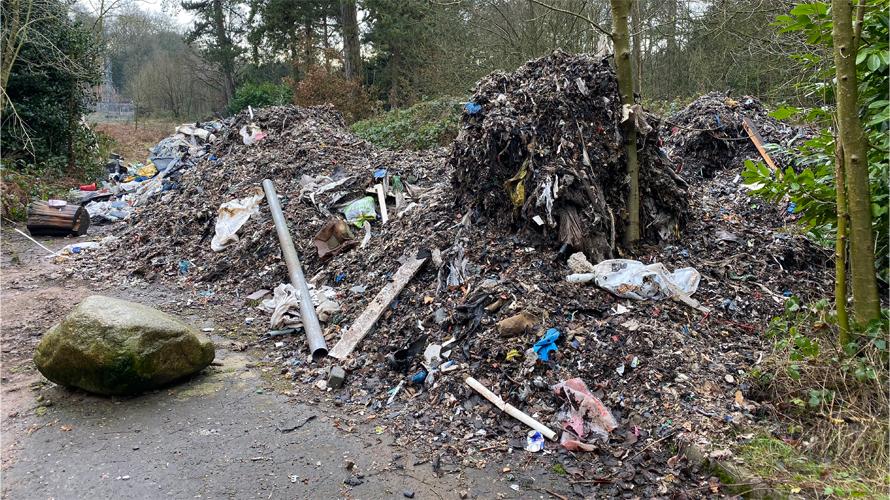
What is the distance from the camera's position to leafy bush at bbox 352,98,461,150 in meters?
13.0

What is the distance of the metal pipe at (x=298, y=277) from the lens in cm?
495

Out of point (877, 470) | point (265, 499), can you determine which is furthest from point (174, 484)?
point (877, 470)

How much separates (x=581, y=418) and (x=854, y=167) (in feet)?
6.72

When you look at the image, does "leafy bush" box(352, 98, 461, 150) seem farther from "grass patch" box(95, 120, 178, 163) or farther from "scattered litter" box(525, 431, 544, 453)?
"scattered litter" box(525, 431, 544, 453)

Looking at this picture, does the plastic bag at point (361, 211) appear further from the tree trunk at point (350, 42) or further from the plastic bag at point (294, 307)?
the tree trunk at point (350, 42)

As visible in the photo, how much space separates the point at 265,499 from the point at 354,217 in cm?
430

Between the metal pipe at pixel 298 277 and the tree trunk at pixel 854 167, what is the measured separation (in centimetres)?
381

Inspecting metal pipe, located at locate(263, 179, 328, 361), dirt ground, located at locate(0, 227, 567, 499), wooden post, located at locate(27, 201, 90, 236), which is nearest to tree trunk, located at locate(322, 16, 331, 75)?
wooden post, located at locate(27, 201, 90, 236)

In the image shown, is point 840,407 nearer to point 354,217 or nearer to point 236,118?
point 354,217

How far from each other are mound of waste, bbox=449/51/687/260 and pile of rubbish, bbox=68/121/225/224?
755 centimetres

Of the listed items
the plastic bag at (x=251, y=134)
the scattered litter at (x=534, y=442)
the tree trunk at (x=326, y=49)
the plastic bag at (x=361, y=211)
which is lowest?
the scattered litter at (x=534, y=442)

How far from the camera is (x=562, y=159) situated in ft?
16.2

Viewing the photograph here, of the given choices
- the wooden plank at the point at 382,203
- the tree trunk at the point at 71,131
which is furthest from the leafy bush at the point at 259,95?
the wooden plank at the point at 382,203

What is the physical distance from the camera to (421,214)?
6148mm
